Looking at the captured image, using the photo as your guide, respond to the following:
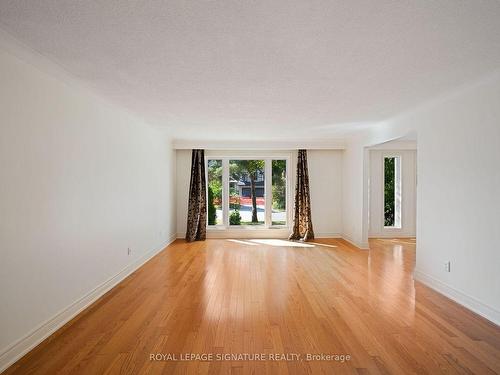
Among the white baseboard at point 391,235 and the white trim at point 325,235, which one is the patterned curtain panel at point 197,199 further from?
the white baseboard at point 391,235

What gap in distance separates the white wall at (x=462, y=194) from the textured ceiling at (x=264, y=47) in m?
0.35

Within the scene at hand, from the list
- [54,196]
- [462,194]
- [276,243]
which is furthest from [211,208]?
[462,194]

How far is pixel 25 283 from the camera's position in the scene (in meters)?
2.46

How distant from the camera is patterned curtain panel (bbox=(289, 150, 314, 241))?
A: 7352mm

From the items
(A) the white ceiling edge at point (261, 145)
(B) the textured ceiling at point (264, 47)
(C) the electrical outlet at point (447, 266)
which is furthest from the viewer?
(A) the white ceiling edge at point (261, 145)

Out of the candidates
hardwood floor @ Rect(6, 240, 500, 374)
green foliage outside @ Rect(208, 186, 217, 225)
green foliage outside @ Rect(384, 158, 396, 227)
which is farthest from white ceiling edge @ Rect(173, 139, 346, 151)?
hardwood floor @ Rect(6, 240, 500, 374)

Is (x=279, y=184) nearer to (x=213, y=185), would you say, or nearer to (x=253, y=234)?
(x=253, y=234)

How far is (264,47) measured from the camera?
2314 millimetres

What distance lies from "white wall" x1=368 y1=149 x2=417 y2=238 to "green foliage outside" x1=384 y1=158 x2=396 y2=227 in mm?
128

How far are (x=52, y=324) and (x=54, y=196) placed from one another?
1.12 meters

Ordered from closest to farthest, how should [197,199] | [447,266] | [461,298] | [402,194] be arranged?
[461,298]
[447,266]
[197,199]
[402,194]

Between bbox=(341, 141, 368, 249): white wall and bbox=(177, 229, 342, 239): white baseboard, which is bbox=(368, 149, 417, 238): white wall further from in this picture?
bbox=(177, 229, 342, 239): white baseboard

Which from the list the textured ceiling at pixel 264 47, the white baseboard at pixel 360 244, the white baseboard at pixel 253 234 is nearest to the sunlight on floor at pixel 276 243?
the white baseboard at pixel 253 234

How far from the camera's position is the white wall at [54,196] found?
2.32 meters
